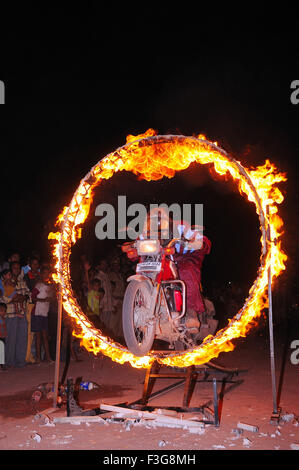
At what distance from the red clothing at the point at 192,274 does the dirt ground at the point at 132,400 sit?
1.55 m

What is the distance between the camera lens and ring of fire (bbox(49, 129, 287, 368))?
700cm

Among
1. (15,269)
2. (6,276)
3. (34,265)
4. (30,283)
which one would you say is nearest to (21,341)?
(30,283)

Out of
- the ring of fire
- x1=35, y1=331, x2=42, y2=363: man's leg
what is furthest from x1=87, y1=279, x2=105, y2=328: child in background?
the ring of fire

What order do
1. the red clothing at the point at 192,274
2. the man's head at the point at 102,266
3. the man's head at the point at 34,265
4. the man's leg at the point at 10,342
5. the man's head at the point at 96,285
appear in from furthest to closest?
the man's head at the point at 102,266 < the man's head at the point at 96,285 < the man's head at the point at 34,265 < the man's leg at the point at 10,342 < the red clothing at the point at 192,274

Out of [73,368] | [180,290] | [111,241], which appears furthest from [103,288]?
[111,241]

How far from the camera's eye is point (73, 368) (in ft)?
36.3

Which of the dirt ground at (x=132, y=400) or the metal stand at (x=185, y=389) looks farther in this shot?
the metal stand at (x=185, y=389)

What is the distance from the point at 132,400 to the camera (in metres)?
8.03

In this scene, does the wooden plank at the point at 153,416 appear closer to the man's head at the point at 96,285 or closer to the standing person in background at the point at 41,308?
the standing person in background at the point at 41,308

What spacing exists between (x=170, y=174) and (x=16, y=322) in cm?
521

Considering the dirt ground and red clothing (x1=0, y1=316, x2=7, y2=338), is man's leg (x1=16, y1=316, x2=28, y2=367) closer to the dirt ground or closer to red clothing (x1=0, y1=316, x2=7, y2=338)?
red clothing (x1=0, y1=316, x2=7, y2=338)

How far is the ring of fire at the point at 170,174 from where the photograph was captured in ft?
23.0

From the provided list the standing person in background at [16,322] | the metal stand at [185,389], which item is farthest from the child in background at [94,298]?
the metal stand at [185,389]

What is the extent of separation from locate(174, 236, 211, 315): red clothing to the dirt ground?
5.09 ft
